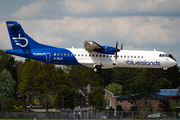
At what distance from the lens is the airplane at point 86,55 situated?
4562 cm

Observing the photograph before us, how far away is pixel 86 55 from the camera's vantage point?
46.0 m

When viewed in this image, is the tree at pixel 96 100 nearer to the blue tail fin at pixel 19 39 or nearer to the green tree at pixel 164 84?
the blue tail fin at pixel 19 39

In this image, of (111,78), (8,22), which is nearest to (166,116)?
(8,22)

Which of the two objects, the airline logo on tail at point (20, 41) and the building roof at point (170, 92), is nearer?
the airline logo on tail at point (20, 41)

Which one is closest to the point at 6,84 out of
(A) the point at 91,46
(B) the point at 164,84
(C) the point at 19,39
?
(C) the point at 19,39

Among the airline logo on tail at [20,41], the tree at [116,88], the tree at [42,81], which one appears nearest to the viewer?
the airline logo on tail at [20,41]

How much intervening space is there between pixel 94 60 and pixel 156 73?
219 ft

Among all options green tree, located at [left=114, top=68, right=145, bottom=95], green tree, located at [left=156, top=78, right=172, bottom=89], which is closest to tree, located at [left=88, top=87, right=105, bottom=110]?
green tree, located at [left=156, top=78, right=172, bottom=89]

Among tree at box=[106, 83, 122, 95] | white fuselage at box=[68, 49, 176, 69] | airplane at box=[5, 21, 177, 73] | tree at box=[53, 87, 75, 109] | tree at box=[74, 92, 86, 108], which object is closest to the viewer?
airplane at box=[5, 21, 177, 73]

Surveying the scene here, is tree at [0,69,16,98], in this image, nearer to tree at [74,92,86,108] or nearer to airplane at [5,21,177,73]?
tree at [74,92,86,108]

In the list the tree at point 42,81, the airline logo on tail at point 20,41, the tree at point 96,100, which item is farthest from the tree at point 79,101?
the airline logo on tail at point 20,41

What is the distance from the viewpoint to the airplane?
45.6m

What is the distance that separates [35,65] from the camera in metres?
88.2

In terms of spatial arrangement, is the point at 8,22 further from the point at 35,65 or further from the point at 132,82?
the point at 132,82
